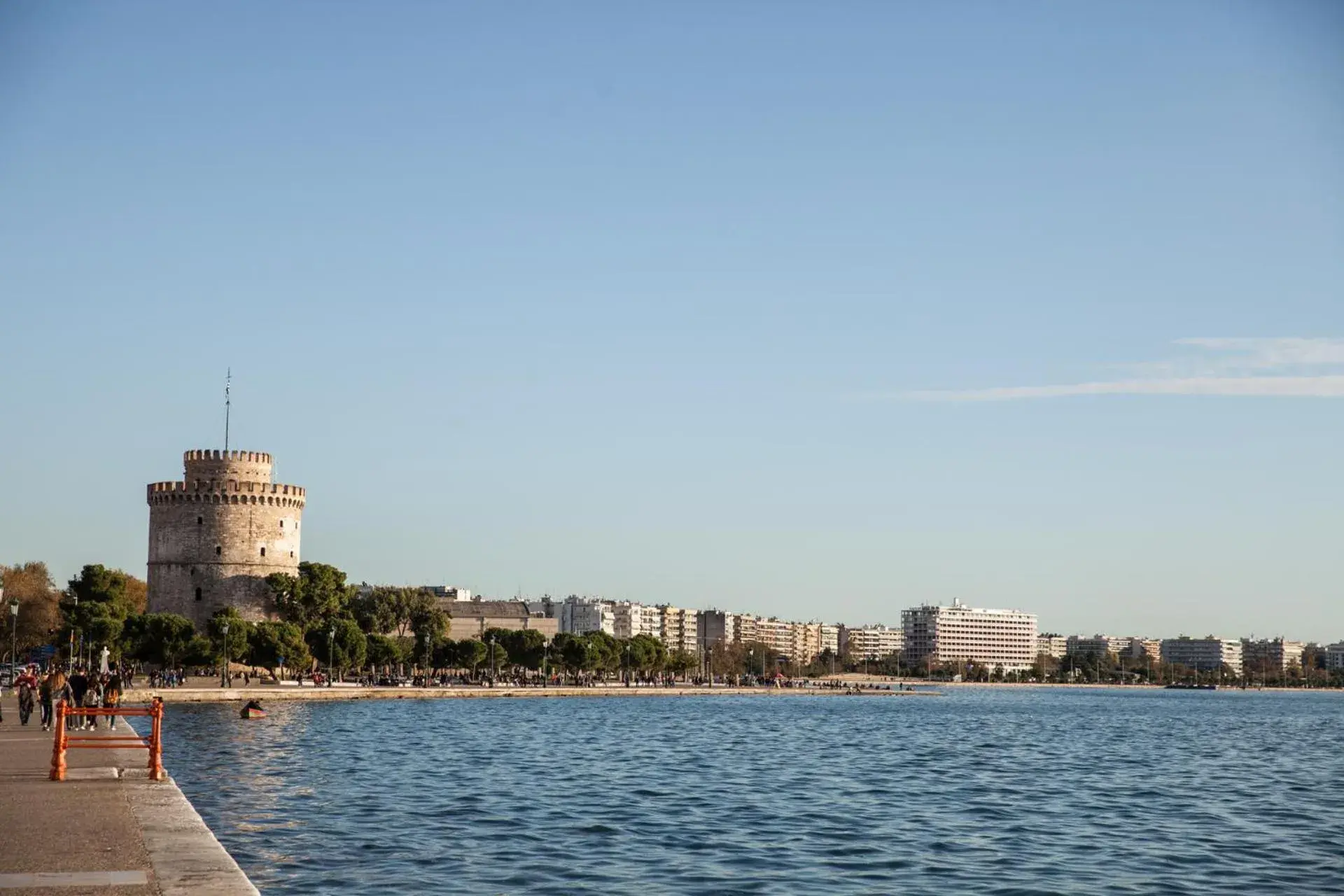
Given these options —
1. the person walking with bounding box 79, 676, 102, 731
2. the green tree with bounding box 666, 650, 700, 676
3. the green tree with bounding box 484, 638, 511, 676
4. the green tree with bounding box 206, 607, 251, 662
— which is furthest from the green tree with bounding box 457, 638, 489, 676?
the person walking with bounding box 79, 676, 102, 731

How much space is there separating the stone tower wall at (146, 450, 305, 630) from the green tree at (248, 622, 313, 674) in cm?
703

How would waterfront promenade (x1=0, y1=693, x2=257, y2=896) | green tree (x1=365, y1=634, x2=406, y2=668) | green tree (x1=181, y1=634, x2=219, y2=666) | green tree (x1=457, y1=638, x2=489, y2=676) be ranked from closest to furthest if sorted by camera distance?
waterfront promenade (x1=0, y1=693, x2=257, y2=896) < green tree (x1=181, y1=634, x2=219, y2=666) < green tree (x1=365, y1=634, x2=406, y2=668) < green tree (x1=457, y1=638, x2=489, y2=676)

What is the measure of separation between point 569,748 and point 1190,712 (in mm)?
84913

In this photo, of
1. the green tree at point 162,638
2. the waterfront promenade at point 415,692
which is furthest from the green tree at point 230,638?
the waterfront promenade at point 415,692

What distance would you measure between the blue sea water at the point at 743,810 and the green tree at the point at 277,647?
28.8 meters

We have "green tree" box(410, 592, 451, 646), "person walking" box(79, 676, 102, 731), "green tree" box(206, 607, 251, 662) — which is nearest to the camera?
"person walking" box(79, 676, 102, 731)

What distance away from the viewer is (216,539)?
339ft

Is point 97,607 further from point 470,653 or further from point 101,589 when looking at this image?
point 470,653

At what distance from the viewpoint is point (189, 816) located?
61.1 feet

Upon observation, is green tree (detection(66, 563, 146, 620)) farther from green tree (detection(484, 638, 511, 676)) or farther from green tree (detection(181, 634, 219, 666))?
green tree (detection(484, 638, 511, 676))

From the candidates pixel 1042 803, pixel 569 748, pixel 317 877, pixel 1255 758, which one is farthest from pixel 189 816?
pixel 1255 758

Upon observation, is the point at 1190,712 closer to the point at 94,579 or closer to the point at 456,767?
the point at 94,579

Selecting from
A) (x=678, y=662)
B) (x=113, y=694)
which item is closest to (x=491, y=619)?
(x=678, y=662)

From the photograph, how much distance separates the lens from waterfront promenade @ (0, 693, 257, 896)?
13820 mm
